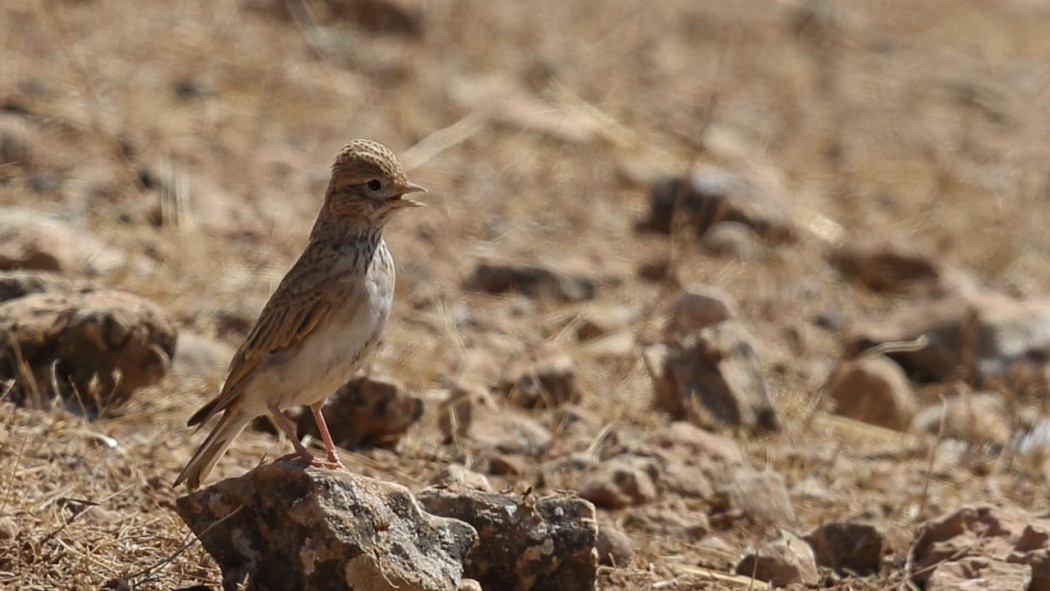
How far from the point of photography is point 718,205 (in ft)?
30.8

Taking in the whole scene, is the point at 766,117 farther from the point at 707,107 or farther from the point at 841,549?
the point at 841,549

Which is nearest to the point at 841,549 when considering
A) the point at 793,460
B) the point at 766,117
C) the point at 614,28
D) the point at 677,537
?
the point at 677,537

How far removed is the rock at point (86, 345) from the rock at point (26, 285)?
0.80 feet

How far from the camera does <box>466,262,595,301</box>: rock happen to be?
27.3 feet

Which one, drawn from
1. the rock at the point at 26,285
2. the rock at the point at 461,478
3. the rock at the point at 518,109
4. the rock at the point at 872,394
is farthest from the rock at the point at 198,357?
the rock at the point at 518,109

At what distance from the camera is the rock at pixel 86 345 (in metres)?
5.66

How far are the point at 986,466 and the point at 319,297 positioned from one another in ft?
10.6

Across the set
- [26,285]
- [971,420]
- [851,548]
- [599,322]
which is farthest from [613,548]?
[599,322]

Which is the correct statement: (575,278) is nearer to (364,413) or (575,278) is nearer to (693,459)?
(693,459)

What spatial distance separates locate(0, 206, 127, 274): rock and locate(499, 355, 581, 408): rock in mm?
1872

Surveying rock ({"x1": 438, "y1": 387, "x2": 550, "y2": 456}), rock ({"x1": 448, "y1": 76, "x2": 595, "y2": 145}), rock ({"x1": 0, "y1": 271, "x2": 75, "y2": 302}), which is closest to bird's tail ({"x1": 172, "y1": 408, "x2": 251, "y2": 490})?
rock ({"x1": 438, "y1": 387, "x2": 550, "y2": 456})

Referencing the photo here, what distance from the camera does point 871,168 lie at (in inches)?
436

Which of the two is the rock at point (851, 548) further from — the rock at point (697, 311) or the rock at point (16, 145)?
the rock at point (16, 145)

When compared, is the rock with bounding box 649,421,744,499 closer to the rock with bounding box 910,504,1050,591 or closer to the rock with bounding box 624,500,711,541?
the rock with bounding box 624,500,711,541
